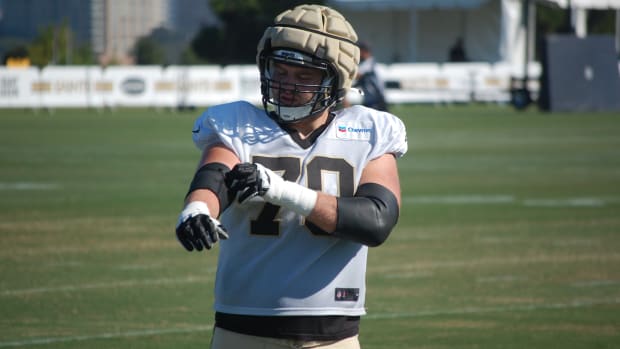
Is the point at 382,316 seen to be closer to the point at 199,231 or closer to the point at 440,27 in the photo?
the point at 199,231

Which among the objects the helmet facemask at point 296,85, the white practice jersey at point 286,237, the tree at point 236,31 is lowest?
the tree at point 236,31

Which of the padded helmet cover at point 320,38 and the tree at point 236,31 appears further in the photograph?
the tree at point 236,31

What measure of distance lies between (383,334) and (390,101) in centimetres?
3578

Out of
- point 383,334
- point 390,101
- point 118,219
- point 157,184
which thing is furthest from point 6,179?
point 390,101

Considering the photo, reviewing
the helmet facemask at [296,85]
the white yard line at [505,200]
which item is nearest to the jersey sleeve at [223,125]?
the helmet facemask at [296,85]

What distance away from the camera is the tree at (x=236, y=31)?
70875mm

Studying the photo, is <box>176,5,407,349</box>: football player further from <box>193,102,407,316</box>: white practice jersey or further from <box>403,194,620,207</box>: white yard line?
<box>403,194,620,207</box>: white yard line

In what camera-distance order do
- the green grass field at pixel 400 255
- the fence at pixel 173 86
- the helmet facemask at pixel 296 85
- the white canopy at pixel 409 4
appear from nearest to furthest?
1. the helmet facemask at pixel 296 85
2. the green grass field at pixel 400 255
3. the fence at pixel 173 86
4. the white canopy at pixel 409 4

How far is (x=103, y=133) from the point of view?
92.1ft

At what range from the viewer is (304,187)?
414 cm

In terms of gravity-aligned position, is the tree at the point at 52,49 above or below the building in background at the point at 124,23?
above

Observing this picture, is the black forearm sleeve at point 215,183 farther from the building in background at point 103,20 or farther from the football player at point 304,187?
the building in background at point 103,20

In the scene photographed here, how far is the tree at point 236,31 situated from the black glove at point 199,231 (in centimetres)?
6608

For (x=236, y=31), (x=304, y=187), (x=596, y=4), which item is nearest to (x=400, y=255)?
(x=304, y=187)
